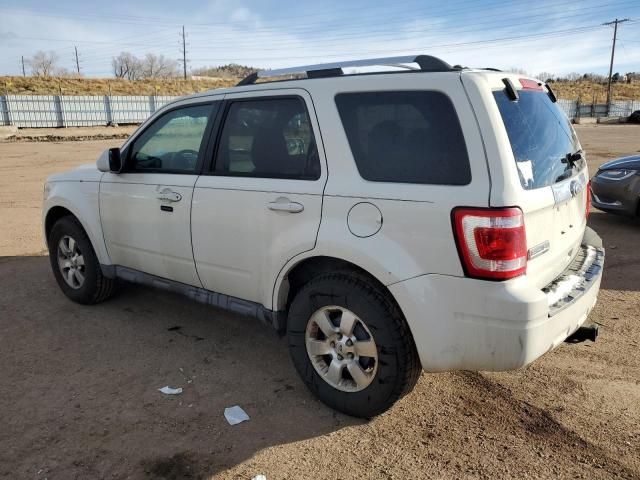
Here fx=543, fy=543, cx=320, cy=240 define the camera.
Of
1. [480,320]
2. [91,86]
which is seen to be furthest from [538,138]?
[91,86]

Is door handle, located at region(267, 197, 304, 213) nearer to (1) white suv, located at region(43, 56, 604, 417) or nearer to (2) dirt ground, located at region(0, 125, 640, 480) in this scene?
(1) white suv, located at region(43, 56, 604, 417)

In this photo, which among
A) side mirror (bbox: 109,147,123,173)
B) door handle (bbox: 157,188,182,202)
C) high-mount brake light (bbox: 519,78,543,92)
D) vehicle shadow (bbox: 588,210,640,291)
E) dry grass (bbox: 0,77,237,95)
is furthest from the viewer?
dry grass (bbox: 0,77,237,95)

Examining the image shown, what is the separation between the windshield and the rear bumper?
1.87 feet

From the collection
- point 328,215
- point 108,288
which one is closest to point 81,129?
point 108,288

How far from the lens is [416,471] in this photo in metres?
2.72

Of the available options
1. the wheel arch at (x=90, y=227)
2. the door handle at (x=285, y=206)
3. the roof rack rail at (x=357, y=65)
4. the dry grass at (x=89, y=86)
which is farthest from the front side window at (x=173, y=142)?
the dry grass at (x=89, y=86)

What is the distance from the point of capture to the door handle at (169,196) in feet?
12.6

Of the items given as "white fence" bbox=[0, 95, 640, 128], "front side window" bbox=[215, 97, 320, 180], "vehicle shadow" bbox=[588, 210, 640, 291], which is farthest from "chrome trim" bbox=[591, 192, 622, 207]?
"white fence" bbox=[0, 95, 640, 128]

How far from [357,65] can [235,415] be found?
2208 mm

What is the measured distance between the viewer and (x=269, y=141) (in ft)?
11.3

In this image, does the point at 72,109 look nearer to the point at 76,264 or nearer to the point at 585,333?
the point at 76,264

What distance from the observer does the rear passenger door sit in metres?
3.17

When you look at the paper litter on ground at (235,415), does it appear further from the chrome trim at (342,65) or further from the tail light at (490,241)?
the chrome trim at (342,65)

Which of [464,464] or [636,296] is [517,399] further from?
[636,296]
